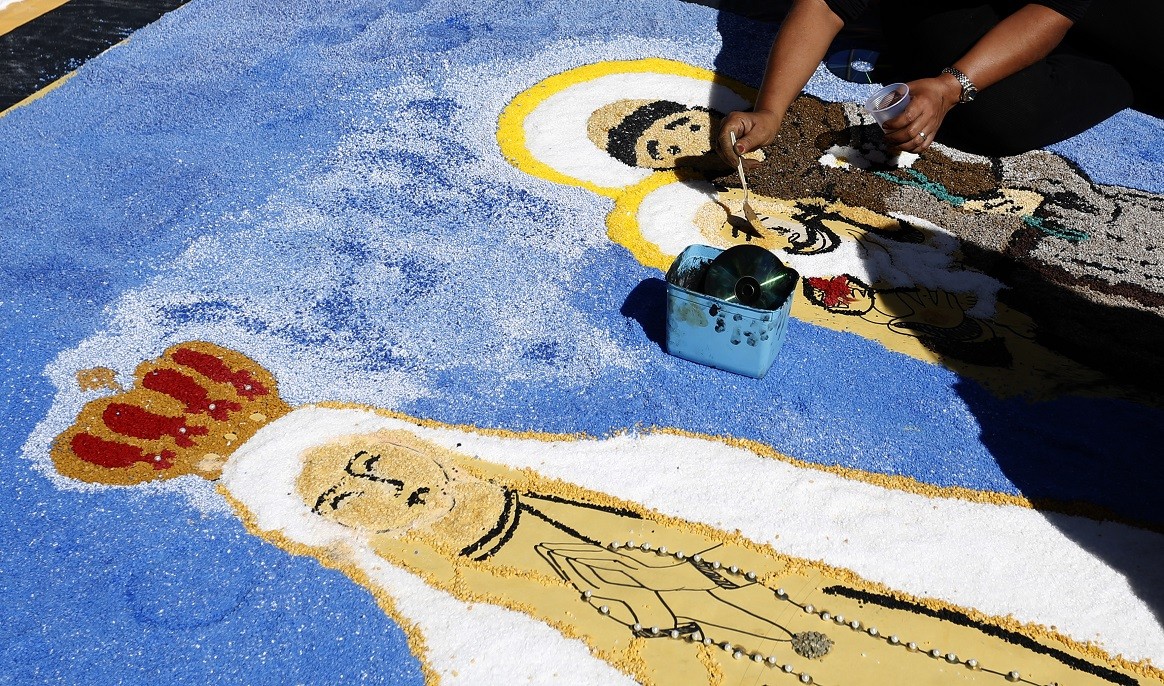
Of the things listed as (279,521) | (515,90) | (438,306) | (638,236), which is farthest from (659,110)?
(279,521)

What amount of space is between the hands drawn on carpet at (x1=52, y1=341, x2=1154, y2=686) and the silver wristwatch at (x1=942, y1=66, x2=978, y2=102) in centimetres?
154

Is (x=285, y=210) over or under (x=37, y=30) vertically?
under

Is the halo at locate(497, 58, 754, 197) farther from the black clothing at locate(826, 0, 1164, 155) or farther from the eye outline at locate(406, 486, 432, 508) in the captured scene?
the eye outline at locate(406, 486, 432, 508)

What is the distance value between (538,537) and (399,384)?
0.51m

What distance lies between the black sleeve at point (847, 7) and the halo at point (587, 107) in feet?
1.32

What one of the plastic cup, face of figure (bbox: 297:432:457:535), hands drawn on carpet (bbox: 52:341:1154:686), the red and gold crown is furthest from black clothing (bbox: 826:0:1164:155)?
the red and gold crown

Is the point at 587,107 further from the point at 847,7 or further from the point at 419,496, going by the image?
the point at 419,496

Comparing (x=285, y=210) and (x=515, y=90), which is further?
(x=515, y=90)

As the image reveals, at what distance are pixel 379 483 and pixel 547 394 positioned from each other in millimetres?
411

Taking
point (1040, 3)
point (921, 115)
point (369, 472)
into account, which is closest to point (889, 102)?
point (921, 115)

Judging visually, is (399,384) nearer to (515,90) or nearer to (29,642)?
(29,642)

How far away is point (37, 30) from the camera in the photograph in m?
3.15

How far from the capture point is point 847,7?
8.37 feet

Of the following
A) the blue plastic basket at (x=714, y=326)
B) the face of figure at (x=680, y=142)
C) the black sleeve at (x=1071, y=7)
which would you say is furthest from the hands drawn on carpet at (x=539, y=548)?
the black sleeve at (x=1071, y=7)
